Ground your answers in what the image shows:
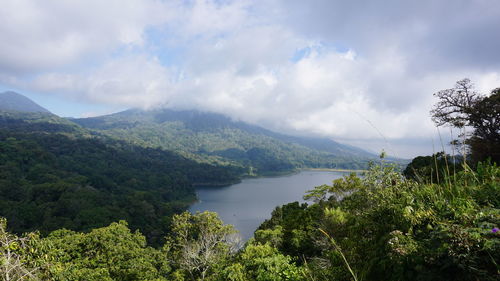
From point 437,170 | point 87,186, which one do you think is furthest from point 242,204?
point 437,170

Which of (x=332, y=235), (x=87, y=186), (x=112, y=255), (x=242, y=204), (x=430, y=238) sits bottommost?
(x=242, y=204)

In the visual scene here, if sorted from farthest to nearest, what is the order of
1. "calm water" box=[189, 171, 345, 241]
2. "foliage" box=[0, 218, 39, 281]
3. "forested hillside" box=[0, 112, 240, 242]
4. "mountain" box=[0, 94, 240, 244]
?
"calm water" box=[189, 171, 345, 241] → "forested hillside" box=[0, 112, 240, 242] → "mountain" box=[0, 94, 240, 244] → "foliage" box=[0, 218, 39, 281]

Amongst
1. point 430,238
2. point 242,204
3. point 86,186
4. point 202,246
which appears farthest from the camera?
point 242,204

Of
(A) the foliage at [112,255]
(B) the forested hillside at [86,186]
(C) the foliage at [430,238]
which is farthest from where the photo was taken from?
(B) the forested hillside at [86,186]

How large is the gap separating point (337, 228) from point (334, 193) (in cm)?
1041

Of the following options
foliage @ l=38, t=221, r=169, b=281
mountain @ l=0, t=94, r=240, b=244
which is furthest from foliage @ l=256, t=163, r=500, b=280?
mountain @ l=0, t=94, r=240, b=244

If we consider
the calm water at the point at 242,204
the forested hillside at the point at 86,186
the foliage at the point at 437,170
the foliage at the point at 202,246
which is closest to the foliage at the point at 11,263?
the foliage at the point at 437,170

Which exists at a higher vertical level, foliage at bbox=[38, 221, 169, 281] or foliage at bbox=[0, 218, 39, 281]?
foliage at bbox=[0, 218, 39, 281]

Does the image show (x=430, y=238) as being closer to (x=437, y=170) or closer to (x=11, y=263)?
(x=437, y=170)

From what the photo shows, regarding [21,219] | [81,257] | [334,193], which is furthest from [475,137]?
[21,219]

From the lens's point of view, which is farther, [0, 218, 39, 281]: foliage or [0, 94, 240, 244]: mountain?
[0, 94, 240, 244]: mountain

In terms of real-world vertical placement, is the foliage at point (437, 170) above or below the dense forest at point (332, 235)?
above

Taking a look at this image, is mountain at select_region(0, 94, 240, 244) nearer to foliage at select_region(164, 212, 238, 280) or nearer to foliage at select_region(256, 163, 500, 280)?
foliage at select_region(164, 212, 238, 280)

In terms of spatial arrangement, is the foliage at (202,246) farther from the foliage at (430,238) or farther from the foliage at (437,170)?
the foliage at (430,238)
